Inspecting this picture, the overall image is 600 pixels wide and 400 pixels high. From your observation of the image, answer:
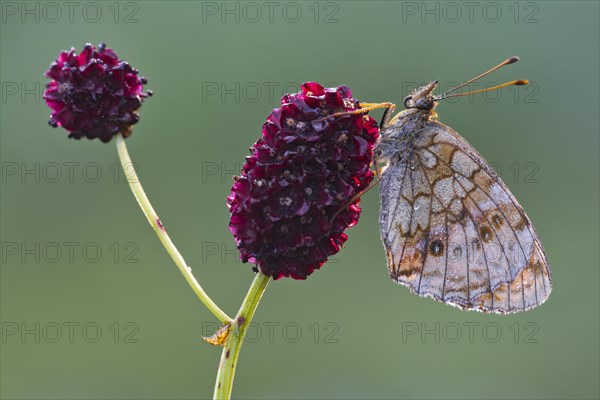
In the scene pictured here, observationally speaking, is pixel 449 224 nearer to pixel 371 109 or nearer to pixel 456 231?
pixel 456 231

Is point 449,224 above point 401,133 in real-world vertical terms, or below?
below

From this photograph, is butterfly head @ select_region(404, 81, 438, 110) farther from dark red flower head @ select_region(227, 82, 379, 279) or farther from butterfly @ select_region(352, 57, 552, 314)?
dark red flower head @ select_region(227, 82, 379, 279)

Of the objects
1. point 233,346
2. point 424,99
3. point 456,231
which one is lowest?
point 233,346

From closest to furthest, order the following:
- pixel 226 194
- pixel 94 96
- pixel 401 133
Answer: pixel 94 96
pixel 401 133
pixel 226 194

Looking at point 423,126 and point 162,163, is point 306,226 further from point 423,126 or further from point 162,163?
point 162,163

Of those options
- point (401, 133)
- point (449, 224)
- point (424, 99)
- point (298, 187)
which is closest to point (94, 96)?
point (298, 187)

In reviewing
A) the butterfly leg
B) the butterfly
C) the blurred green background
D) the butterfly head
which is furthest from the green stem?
the blurred green background

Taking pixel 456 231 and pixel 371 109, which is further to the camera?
pixel 456 231

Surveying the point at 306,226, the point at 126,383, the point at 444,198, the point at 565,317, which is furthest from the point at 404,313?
the point at 306,226
